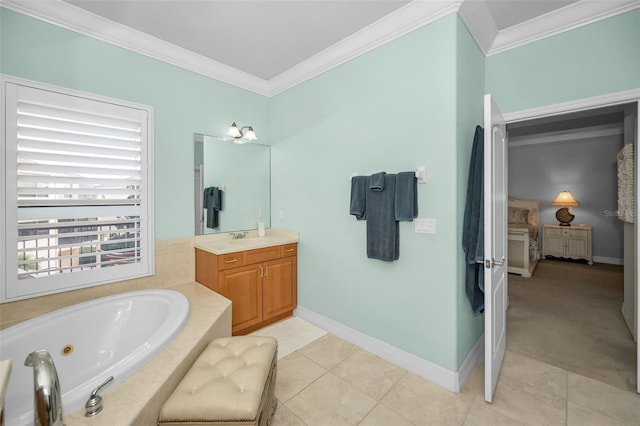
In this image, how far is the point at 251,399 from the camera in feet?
4.15

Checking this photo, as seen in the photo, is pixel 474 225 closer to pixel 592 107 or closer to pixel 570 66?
pixel 592 107

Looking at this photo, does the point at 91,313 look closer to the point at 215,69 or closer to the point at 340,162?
the point at 340,162

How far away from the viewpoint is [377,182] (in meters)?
2.24

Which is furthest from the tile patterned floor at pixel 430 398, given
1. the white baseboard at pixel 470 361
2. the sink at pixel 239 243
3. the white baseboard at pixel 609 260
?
the white baseboard at pixel 609 260

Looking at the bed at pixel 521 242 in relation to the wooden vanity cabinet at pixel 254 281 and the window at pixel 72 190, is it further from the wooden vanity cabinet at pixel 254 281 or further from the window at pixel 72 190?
the window at pixel 72 190

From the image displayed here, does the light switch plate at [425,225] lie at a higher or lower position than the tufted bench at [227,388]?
higher

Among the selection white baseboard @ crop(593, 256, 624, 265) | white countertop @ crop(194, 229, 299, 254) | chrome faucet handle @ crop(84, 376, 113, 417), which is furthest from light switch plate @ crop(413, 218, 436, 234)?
white baseboard @ crop(593, 256, 624, 265)

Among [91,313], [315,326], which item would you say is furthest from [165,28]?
[315,326]

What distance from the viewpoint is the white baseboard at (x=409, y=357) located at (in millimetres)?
1979

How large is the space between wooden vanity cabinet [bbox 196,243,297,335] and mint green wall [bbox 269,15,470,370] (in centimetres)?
17

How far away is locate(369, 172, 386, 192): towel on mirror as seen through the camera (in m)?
2.22

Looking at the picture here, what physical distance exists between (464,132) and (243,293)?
7.63 feet

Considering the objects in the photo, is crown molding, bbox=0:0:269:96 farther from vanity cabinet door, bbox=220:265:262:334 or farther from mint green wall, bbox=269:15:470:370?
vanity cabinet door, bbox=220:265:262:334

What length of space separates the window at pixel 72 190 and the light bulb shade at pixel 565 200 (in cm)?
744
